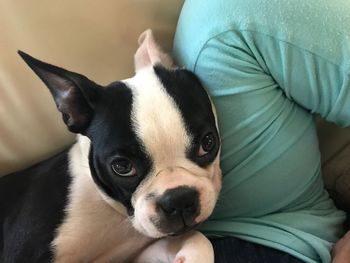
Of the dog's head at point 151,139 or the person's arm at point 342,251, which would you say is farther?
the person's arm at point 342,251

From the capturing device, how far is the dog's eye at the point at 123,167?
959 mm

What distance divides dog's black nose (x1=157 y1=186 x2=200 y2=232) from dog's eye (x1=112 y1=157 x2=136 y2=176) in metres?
0.07

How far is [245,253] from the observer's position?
108cm

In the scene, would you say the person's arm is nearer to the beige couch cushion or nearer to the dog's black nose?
the dog's black nose

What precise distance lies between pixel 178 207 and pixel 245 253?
8.6 inches

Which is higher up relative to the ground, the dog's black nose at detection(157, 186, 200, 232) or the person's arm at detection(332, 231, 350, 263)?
the dog's black nose at detection(157, 186, 200, 232)

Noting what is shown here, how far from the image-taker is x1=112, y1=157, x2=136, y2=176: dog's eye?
96 centimetres

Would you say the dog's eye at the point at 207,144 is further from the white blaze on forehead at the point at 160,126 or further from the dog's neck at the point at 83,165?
the dog's neck at the point at 83,165

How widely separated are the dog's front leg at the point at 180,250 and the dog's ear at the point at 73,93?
29 centimetres

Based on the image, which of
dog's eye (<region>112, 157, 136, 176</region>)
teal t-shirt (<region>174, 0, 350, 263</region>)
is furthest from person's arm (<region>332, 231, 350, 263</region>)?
dog's eye (<region>112, 157, 136, 176</region>)

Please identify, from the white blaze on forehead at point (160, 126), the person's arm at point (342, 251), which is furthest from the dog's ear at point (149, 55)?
the person's arm at point (342, 251)

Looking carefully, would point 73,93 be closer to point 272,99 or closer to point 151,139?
point 151,139

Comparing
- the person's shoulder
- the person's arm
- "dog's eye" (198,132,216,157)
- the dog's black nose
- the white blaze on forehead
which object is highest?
the person's shoulder

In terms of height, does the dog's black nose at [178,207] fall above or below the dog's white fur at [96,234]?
above
